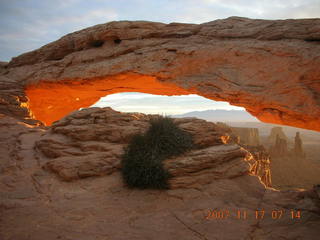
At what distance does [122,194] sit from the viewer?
6.51 m

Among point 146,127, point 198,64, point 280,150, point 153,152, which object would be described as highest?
point 198,64

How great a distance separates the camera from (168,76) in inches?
425

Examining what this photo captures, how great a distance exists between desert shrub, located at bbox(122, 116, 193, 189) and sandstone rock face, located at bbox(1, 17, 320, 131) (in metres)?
3.10

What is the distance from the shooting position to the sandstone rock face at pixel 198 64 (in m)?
8.35

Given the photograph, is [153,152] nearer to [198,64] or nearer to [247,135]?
[198,64]

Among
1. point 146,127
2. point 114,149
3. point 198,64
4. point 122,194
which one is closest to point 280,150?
point 198,64

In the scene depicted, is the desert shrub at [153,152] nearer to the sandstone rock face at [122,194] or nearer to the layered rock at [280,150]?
the sandstone rock face at [122,194]

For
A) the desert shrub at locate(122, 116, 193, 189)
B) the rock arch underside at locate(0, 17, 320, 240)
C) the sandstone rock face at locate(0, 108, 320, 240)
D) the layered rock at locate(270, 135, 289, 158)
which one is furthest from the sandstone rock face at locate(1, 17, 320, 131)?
the layered rock at locate(270, 135, 289, 158)

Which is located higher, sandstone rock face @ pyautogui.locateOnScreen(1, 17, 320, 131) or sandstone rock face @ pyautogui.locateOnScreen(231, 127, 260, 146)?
sandstone rock face @ pyautogui.locateOnScreen(1, 17, 320, 131)

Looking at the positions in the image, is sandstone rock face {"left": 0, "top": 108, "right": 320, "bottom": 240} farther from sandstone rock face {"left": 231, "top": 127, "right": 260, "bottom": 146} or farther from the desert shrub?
sandstone rock face {"left": 231, "top": 127, "right": 260, "bottom": 146}

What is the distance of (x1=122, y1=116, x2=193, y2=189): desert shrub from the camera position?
6816mm

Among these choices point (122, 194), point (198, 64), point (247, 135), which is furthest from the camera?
point (247, 135)

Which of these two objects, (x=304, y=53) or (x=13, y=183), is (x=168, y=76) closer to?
(x=304, y=53)

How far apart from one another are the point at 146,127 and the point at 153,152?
62.3 inches
